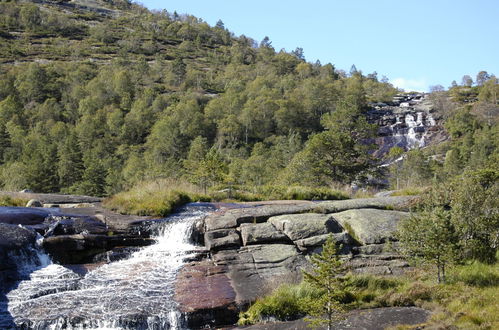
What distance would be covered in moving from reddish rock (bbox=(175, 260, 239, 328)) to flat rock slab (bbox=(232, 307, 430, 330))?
87cm

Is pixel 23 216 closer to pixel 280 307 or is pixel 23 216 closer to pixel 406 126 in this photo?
pixel 280 307

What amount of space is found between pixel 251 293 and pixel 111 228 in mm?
6764

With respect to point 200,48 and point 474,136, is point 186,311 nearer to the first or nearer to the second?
point 474,136

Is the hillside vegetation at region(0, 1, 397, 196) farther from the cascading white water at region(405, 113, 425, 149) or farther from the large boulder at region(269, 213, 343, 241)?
the large boulder at region(269, 213, 343, 241)

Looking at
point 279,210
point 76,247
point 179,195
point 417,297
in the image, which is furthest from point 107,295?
point 179,195

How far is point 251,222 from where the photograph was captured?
48.9 feet

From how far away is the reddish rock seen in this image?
995 cm

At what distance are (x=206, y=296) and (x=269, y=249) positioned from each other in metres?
3.23

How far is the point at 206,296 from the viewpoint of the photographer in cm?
1066

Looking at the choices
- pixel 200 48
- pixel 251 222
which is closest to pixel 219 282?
pixel 251 222

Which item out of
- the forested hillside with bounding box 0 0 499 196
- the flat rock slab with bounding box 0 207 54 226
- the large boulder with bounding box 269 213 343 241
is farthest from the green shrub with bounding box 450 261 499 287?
the forested hillside with bounding box 0 0 499 196

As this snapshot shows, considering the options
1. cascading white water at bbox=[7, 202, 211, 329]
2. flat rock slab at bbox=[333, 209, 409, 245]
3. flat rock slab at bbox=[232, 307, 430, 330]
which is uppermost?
flat rock slab at bbox=[333, 209, 409, 245]

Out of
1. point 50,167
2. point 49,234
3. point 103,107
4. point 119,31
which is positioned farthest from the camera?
point 119,31

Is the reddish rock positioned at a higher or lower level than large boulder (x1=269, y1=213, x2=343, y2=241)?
lower
